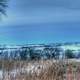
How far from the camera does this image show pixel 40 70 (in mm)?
4734

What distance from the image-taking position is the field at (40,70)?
15.4ft

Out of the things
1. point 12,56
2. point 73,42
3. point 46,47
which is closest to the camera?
point 12,56

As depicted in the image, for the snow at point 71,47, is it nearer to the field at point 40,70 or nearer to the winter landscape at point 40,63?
the winter landscape at point 40,63

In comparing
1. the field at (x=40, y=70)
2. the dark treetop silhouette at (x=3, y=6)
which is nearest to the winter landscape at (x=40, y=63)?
the field at (x=40, y=70)

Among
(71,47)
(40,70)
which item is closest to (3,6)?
(71,47)

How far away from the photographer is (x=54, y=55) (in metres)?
5.51

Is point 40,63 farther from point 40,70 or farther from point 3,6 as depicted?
point 3,6

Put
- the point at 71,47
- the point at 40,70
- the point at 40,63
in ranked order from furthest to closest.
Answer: the point at 71,47 < the point at 40,63 < the point at 40,70

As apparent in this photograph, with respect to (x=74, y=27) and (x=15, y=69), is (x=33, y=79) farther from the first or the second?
(x=74, y=27)

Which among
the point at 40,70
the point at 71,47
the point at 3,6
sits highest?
the point at 3,6

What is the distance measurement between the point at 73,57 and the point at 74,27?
6.08 ft

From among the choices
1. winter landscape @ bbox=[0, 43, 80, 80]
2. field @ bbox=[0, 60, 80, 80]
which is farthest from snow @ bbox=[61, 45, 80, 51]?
field @ bbox=[0, 60, 80, 80]

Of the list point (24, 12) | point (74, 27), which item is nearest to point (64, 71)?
point (74, 27)

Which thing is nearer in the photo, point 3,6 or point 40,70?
point 40,70
